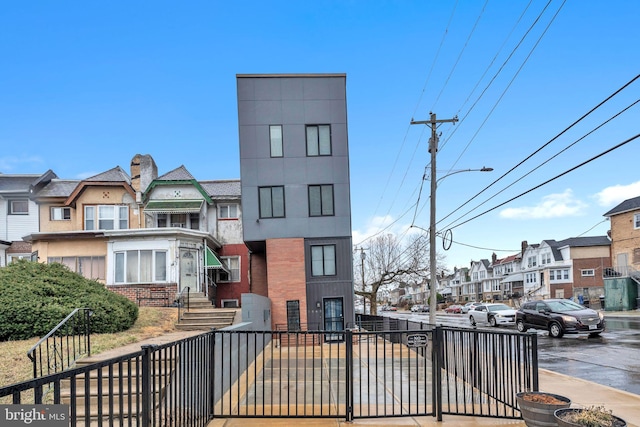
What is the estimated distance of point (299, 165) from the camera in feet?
68.5

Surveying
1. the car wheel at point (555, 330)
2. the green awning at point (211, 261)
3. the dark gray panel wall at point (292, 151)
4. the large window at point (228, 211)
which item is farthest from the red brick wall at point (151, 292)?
the car wheel at point (555, 330)

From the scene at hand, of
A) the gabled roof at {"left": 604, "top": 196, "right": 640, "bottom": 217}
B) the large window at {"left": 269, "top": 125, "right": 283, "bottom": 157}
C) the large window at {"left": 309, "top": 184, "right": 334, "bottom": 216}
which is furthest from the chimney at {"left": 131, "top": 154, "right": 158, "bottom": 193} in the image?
the gabled roof at {"left": 604, "top": 196, "right": 640, "bottom": 217}

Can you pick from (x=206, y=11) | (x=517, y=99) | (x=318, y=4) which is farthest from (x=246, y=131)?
(x=517, y=99)

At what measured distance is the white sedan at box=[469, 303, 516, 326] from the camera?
2669 centimetres

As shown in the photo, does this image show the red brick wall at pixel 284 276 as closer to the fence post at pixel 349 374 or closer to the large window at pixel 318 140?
the large window at pixel 318 140

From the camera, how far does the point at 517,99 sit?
1459 centimetres

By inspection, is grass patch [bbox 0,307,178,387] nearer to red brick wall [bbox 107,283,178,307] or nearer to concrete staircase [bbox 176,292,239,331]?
concrete staircase [bbox 176,292,239,331]

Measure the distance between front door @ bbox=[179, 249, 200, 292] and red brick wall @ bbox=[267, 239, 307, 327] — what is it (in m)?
5.12

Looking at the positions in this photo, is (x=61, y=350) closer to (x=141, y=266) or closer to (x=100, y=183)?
(x=141, y=266)

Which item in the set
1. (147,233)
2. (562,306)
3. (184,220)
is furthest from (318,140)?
(562,306)

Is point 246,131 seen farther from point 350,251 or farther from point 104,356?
point 104,356

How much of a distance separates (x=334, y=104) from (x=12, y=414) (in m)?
20.0

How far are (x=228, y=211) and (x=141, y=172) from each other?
606cm

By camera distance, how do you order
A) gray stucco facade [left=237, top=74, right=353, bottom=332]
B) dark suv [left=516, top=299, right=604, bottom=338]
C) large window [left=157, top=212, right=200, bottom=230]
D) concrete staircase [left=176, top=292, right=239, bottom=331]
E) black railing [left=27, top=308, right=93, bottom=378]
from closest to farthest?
1. black railing [left=27, top=308, right=93, bottom=378]
2. concrete staircase [left=176, top=292, right=239, bottom=331]
3. dark suv [left=516, top=299, right=604, bottom=338]
4. gray stucco facade [left=237, top=74, right=353, bottom=332]
5. large window [left=157, top=212, right=200, bottom=230]
